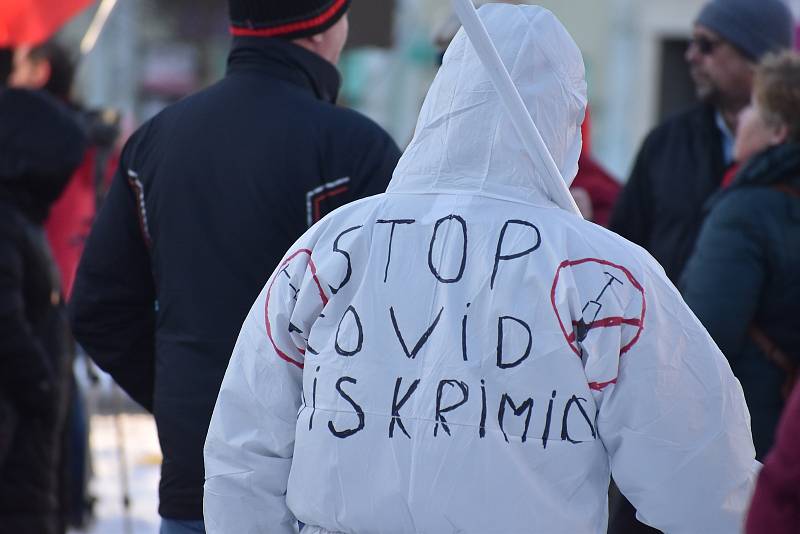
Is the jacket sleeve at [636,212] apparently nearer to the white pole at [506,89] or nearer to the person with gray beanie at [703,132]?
the person with gray beanie at [703,132]

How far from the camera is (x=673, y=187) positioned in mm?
4512

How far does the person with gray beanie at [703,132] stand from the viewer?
14.8ft

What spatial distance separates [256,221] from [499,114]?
0.85 meters

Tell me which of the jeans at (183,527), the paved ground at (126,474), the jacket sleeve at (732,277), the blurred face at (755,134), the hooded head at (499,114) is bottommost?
the paved ground at (126,474)

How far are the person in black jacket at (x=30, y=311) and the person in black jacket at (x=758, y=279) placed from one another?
6.86ft

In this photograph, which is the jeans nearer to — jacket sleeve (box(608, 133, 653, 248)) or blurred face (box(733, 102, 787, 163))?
blurred face (box(733, 102, 787, 163))

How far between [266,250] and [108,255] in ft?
1.42

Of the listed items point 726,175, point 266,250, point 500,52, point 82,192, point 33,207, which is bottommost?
point 82,192

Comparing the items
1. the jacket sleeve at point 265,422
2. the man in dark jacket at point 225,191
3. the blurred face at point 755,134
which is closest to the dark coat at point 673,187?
the blurred face at point 755,134

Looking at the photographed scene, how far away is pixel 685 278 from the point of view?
3.67 meters

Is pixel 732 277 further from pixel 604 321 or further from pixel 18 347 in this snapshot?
pixel 18 347

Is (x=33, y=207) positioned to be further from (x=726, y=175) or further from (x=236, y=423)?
(x=236, y=423)

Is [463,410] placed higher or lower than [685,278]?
higher

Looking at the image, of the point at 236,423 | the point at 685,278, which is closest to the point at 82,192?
the point at 685,278
